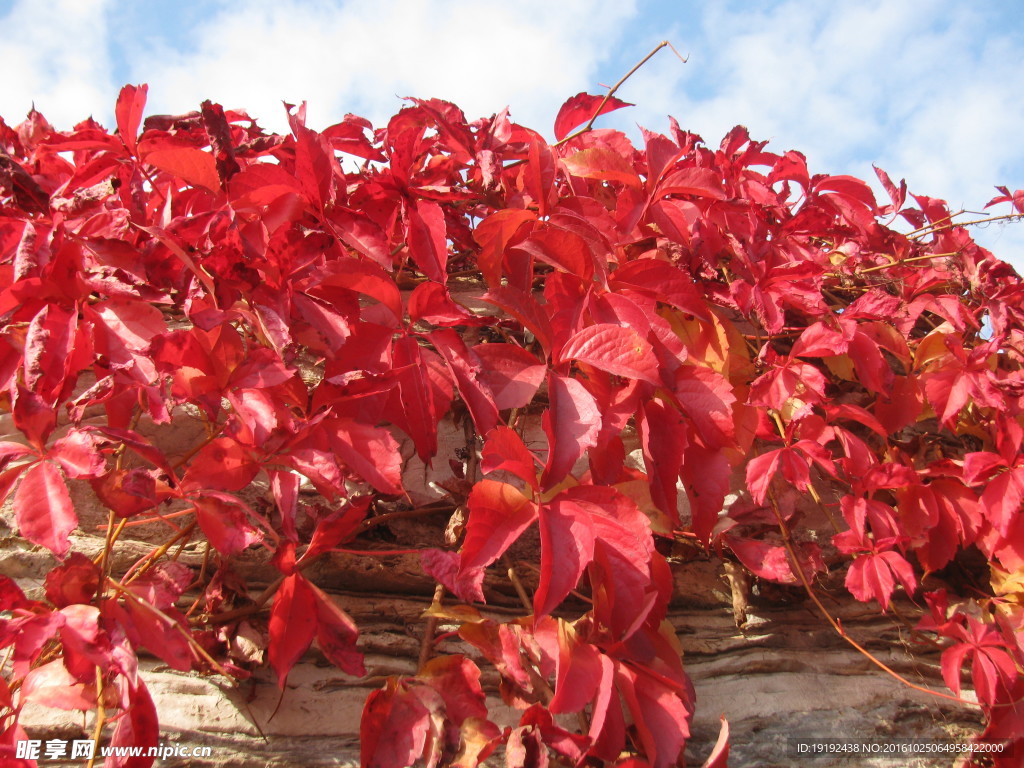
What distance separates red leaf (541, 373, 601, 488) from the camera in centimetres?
76

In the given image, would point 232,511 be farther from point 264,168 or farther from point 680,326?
point 680,326

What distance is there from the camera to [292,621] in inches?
34.2

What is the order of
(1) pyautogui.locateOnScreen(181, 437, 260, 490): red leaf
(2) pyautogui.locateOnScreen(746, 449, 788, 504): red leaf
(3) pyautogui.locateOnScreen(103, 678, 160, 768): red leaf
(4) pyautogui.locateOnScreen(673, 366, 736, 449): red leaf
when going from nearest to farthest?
(3) pyautogui.locateOnScreen(103, 678, 160, 768): red leaf
(1) pyautogui.locateOnScreen(181, 437, 260, 490): red leaf
(4) pyautogui.locateOnScreen(673, 366, 736, 449): red leaf
(2) pyautogui.locateOnScreen(746, 449, 788, 504): red leaf

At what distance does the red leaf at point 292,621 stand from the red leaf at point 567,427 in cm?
35

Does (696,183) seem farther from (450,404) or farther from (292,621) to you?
(292,621)

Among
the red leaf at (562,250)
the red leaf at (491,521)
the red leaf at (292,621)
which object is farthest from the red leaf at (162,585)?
the red leaf at (562,250)

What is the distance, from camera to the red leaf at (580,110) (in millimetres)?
1289

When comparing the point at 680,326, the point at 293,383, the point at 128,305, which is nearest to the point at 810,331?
the point at 680,326

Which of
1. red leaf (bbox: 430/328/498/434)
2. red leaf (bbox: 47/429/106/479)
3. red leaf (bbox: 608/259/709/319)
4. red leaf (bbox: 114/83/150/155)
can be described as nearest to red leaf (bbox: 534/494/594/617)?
red leaf (bbox: 430/328/498/434)

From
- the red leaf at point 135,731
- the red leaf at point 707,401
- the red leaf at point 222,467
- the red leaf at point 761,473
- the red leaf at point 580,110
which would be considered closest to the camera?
the red leaf at point 135,731

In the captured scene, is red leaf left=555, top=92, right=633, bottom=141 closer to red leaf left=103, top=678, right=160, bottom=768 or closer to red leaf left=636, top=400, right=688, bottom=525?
red leaf left=636, top=400, right=688, bottom=525

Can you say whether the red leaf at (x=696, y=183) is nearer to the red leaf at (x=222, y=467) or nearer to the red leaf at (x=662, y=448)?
the red leaf at (x=662, y=448)

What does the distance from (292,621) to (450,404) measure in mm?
339

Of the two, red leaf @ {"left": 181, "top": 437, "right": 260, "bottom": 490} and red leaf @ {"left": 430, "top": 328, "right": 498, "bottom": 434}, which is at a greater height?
red leaf @ {"left": 430, "top": 328, "right": 498, "bottom": 434}
